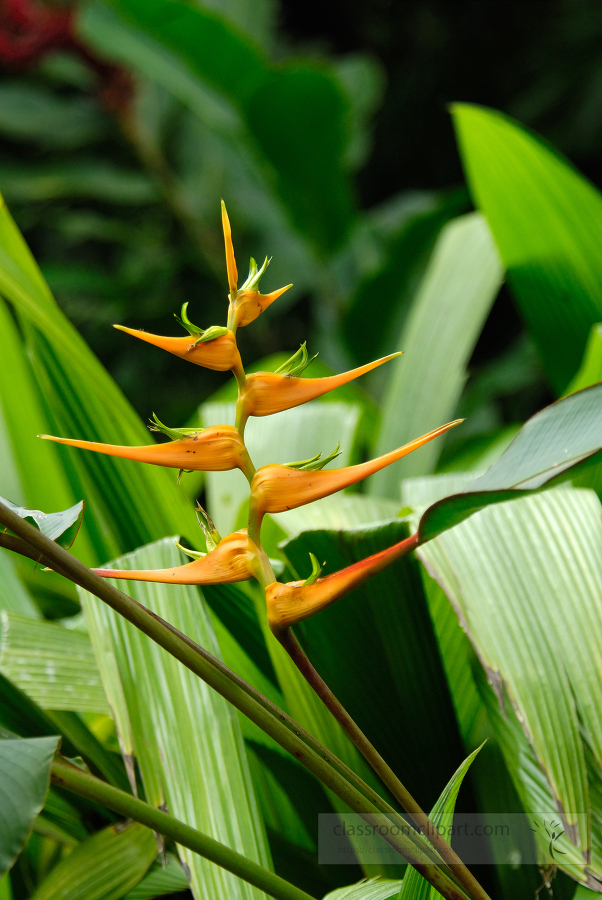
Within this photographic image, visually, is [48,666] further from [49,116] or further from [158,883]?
[49,116]

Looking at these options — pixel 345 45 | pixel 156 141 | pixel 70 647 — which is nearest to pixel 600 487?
pixel 70 647

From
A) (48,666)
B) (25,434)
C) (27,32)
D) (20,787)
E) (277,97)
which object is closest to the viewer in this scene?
(20,787)

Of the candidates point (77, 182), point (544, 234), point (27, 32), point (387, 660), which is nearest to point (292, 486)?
point (387, 660)

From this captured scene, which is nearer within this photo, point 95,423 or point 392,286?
point 95,423

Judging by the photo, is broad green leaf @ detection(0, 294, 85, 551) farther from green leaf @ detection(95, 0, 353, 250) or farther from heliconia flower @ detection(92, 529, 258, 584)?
green leaf @ detection(95, 0, 353, 250)

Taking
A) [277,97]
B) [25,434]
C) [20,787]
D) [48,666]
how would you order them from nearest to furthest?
1. [20,787]
2. [48,666]
3. [25,434]
4. [277,97]

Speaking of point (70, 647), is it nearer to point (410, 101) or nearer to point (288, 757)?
point (288, 757)
